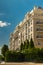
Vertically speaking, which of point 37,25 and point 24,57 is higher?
point 37,25

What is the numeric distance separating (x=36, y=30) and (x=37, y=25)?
2.71 meters

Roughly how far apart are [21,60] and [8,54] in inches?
204

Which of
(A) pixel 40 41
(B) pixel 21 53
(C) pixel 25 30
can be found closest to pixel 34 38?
(A) pixel 40 41

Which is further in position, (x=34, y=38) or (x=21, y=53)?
(x=34, y=38)

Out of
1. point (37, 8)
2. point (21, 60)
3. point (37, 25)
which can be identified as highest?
point (37, 8)

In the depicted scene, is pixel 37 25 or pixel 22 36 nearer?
pixel 37 25

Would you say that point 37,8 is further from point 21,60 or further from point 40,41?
point 21,60

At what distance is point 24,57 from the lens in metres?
79.8

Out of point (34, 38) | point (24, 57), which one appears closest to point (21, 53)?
point (24, 57)

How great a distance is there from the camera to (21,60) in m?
79.2

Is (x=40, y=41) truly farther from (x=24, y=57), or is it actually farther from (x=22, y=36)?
(x=24, y=57)

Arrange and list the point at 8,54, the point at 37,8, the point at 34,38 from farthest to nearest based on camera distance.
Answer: the point at 37,8 → the point at 34,38 → the point at 8,54

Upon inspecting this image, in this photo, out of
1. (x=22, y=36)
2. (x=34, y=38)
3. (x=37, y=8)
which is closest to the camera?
(x=34, y=38)

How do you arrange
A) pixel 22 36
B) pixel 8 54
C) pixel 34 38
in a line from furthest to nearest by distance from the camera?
1. pixel 22 36
2. pixel 34 38
3. pixel 8 54
